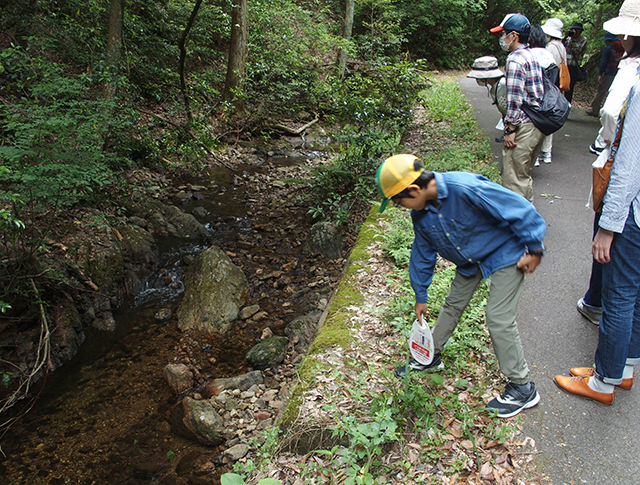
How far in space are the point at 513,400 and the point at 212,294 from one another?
394cm

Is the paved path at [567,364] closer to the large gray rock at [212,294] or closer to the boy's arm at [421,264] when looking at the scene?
the boy's arm at [421,264]

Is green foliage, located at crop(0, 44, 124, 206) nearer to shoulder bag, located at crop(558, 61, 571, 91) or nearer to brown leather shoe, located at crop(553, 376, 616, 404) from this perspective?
brown leather shoe, located at crop(553, 376, 616, 404)

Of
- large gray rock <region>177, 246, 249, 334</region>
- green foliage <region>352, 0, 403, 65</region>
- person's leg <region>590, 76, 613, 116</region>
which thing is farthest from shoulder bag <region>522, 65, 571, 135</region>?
green foliage <region>352, 0, 403, 65</region>

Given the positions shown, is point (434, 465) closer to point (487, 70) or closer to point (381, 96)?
point (487, 70)

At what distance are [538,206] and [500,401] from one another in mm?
3753

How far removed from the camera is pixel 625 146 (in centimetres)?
229

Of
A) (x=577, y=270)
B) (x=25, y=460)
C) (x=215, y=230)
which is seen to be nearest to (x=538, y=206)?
(x=577, y=270)

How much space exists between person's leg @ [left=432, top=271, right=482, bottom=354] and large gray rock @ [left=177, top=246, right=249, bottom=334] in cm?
318

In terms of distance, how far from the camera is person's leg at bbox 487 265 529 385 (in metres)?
2.42

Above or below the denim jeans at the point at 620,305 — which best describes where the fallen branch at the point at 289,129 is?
below

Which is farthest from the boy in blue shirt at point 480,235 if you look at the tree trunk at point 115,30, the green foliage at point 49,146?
the tree trunk at point 115,30

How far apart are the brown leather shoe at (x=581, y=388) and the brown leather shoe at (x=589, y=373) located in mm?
55

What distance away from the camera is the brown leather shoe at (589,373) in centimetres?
276

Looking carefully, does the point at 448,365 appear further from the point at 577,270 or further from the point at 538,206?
the point at 538,206
